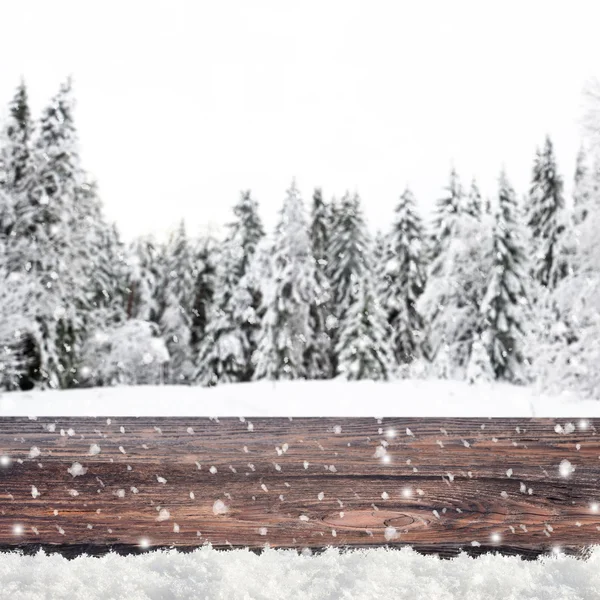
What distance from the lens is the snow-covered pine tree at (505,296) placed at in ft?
69.2

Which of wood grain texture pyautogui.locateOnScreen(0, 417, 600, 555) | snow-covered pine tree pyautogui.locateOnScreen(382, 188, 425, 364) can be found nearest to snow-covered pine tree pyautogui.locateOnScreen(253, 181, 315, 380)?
snow-covered pine tree pyautogui.locateOnScreen(382, 188, 425, 364)

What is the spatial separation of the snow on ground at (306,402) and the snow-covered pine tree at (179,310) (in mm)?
15606

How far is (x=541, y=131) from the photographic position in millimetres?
23688

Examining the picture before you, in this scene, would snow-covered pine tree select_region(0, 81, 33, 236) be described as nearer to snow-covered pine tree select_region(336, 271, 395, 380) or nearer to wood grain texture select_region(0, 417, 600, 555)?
snow-covered pine tree select_region(336, 271, 395, 380)

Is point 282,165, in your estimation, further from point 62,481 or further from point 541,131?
point 62,481

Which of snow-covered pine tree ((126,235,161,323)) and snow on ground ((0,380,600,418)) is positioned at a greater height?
snow-covered pine tree ((126,235,161,323))

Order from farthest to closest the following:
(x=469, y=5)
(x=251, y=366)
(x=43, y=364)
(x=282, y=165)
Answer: (x=251, y=366), (x=282, y=165), (x=43, y=364), (x=469, y=5)

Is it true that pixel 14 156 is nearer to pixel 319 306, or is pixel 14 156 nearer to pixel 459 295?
pixel 319 306

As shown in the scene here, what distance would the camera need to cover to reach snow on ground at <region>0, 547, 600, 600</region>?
5.02 feet

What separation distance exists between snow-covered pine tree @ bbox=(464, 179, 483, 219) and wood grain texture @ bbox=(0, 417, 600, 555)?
2400cm

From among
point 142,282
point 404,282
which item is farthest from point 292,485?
point 142,282

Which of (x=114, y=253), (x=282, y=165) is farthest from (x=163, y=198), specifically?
(x=282, y=165)

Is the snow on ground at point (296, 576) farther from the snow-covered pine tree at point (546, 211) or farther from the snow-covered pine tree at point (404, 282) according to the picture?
the snow-covered pine tree at point (404, 282)

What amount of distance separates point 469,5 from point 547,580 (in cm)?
840
